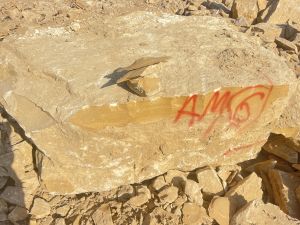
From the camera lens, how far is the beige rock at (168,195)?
3.02 metres

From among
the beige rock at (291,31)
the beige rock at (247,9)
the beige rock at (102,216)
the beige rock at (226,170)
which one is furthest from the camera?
the beige rock at (247,9)

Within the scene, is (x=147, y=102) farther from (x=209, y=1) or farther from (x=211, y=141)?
(x=209, y=1)

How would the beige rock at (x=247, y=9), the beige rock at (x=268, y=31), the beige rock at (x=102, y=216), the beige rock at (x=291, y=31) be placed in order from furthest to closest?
the beige rock at (x=247, y=9), the beige rock at (x=291, y=31), the beige rock at (x=268, y=31), the beige rock at (x=102, y=216)

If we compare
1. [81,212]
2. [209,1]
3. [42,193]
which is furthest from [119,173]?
[209,1]

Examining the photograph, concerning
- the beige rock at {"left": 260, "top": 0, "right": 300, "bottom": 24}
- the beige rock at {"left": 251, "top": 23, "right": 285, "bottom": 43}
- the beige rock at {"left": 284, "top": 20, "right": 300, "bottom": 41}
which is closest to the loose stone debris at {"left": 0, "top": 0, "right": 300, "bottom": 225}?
the beige rock at {"left": 251, "top": 23, "right": 285, "bottom": 43}

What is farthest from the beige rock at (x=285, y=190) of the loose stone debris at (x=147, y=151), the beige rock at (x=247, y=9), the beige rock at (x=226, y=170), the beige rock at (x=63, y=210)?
the beige rock at (x=247, y=9)

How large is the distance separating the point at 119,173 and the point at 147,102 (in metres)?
0.78

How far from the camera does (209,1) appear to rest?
5750 millimetres

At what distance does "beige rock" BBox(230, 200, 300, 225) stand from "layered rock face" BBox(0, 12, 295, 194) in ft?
1.99

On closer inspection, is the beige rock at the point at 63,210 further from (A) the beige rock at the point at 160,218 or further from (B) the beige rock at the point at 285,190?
(B) the beige rock at the point at 285,190

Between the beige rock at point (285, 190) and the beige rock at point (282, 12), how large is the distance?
2.38 m

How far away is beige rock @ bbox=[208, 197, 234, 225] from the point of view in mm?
3017

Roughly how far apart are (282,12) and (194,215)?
10.8ft

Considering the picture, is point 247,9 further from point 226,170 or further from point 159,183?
point 159,183
